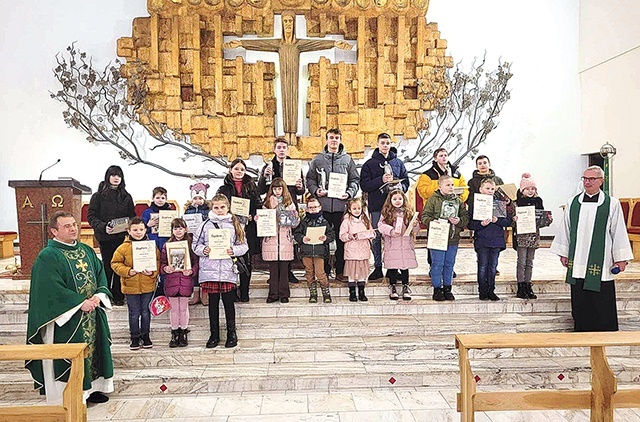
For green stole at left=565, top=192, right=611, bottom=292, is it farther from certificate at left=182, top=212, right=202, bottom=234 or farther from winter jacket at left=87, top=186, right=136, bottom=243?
winter jacket at left=87, top=186, right=136, bottom=243

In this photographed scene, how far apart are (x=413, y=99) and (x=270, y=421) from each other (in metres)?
6.58

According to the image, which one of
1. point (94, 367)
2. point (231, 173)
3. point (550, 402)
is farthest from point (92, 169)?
point (550, 402)

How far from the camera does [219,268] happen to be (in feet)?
15.5

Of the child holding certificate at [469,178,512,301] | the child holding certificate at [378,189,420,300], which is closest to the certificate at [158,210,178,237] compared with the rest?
the child holding certificate at [378,189,420,300]

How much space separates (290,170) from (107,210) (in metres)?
1.71

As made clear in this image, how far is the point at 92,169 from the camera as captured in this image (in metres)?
9.22

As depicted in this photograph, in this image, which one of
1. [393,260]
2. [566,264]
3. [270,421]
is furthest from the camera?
[393,260]

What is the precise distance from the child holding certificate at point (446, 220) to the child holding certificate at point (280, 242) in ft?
4.12

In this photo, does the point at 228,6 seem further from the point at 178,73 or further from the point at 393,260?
the point at 393,260

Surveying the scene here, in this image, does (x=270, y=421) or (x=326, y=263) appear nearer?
(x=270, y=421)

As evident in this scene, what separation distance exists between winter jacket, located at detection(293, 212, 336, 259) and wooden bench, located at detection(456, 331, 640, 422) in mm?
2283

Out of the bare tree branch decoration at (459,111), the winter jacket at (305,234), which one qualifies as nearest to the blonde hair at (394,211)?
the winter jacket at (305,234)

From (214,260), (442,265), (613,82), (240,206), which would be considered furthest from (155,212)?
(613,82)

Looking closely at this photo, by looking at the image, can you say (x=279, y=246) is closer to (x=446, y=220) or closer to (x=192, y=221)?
(x=192, y=221)
